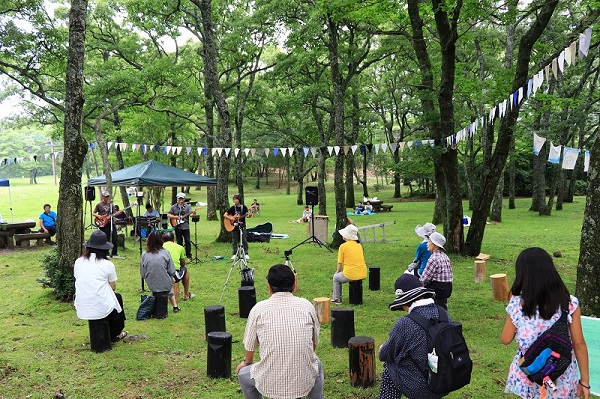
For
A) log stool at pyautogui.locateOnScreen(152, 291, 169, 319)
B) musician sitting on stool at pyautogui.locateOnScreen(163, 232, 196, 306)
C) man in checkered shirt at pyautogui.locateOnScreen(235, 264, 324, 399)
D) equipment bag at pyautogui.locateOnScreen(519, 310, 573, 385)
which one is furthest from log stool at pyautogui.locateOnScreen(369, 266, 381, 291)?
equipment bag at pyautogui.locateOnScreen(519, 310, 573, 385)

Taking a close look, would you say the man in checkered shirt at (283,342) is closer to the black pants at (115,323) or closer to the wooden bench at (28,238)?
the black pants at (115,323)

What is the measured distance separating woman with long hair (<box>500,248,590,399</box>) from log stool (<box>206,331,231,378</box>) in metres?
2.87

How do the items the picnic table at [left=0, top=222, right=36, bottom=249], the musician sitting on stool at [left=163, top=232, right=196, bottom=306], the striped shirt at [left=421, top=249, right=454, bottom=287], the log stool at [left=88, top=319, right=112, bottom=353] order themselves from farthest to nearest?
the picnic table at [left=0, top=222, right=36, bottom=249] → the musician sitting on stool at [left=163, top=232, right=196, bottom=306] → the striped shirt at [left=421, top=249, right=454, bottom=287] → the log stool at [left=88, top=319, right=112, bottom=353]

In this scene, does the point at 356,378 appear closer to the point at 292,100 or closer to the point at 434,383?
the point at 434,383

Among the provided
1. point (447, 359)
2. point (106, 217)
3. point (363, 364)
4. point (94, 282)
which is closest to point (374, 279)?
point (363, 364)

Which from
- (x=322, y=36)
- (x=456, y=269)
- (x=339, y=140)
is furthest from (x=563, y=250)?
(x=322, y=36)

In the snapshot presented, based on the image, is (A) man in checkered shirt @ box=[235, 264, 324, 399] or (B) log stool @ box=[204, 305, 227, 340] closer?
(A) man in checkered shirt @ box=[235, 264, 324, 399]

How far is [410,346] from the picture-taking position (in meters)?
2.87

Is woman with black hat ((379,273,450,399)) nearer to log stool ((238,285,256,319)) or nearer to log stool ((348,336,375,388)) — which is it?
log stool ((348,336,375,388))

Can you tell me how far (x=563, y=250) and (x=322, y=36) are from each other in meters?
9.11

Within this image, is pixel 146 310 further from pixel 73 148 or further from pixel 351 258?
pixel 351 258

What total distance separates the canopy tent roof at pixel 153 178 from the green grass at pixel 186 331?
199cm

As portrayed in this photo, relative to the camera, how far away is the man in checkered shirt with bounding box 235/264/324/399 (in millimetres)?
3014

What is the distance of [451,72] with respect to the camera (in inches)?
425
